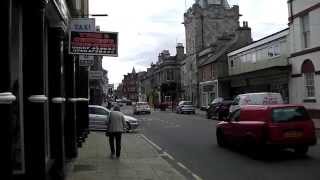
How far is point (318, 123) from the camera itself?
98.7 feet

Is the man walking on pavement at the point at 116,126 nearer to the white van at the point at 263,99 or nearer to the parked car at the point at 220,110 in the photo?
the white van at the point at 263,99

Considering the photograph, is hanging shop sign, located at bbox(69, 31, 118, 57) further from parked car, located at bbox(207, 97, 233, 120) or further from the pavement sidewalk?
parked car, located at bbox(207, 97, 233, 120)

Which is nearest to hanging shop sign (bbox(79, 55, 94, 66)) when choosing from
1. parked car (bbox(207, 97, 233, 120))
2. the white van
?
the white van

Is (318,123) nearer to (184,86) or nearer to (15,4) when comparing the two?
(15,4)

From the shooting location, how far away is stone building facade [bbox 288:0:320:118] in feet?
107

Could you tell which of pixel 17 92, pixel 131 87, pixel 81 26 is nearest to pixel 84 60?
pixel 81 26

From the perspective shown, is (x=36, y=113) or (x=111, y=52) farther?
(x=111, y=52)

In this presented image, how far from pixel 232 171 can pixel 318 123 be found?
56.7 ft

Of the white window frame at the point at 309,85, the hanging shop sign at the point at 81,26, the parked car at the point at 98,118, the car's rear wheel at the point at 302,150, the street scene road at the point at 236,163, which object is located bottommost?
the street scene road at the point at 236,163

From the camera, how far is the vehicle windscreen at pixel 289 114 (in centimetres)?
1616

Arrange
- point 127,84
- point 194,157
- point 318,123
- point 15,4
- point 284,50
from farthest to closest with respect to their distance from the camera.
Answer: point 127,84 → point 284,50 → point 318,123 → point 194,157 → point 15,4

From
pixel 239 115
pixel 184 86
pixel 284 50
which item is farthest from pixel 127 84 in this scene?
pixel 239 115

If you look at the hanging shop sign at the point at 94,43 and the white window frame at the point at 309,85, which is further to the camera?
the white window frame at the point at 309,85

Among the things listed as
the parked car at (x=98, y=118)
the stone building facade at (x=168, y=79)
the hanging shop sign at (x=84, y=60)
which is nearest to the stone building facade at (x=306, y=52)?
the parked car at (x=98, y=118)
